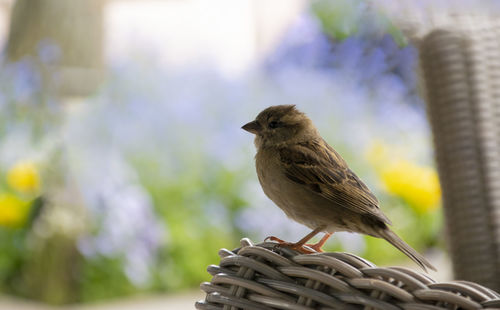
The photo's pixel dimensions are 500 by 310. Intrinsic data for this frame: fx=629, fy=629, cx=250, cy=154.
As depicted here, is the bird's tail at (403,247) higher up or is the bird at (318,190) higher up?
the bird at (318,190)

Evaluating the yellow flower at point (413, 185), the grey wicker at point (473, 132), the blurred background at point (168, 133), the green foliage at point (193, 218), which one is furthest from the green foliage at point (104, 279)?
the grey wicker at point (473, 132)

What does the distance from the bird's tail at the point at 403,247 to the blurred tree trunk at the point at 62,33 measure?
2814mm

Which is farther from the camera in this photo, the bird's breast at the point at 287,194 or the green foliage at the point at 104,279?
the green foliage at the point at 104,279

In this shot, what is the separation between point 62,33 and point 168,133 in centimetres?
82

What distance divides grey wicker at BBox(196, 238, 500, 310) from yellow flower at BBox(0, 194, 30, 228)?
2.73m

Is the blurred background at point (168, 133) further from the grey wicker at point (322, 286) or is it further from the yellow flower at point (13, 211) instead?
the grey wicker at point (322, 286)

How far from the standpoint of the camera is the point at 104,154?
11.7ft

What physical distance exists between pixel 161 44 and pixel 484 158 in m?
2.69

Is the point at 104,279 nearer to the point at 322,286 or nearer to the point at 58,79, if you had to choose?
the point at 58,79

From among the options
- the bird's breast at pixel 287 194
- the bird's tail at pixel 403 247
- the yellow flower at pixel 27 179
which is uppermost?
the yellow flower at pixel 27 179

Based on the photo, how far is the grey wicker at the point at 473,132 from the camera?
60.9 inches

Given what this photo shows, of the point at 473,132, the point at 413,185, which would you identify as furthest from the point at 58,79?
the point at 473,132

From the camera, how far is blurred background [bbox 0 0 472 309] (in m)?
3.25

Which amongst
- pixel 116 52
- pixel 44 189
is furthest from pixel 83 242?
pixel 116 52
